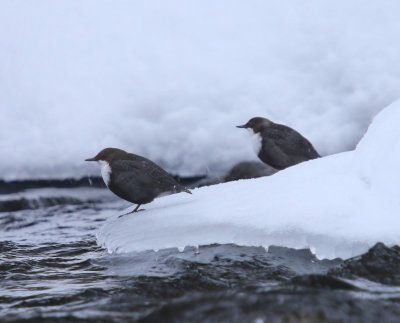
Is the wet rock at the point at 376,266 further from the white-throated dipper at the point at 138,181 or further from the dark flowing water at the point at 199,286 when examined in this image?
the white-throated dipper at the point at 138,181

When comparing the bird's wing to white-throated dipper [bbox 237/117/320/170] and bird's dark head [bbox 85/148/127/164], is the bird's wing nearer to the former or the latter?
bird's dark head [bbox 85/148/127/164]

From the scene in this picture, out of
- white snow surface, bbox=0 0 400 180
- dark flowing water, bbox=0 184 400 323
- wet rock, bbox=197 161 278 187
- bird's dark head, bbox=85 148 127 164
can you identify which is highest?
white snow surface, bbox=0 0 400 180

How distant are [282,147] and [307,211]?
2667 millimetres

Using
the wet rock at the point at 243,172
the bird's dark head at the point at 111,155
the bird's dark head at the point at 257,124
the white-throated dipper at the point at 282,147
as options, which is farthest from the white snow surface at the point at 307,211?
the wet rock at the point at 243,172

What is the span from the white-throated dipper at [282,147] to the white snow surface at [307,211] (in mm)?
1644

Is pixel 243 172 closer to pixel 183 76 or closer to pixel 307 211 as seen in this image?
pixel 183 76

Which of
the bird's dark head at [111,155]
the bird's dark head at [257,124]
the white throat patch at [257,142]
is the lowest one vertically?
the bird's dark head at [111,155]

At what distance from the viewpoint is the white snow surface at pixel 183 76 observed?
7.44 meters

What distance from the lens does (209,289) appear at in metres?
3.40

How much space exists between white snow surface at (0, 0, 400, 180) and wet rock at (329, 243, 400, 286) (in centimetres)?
378

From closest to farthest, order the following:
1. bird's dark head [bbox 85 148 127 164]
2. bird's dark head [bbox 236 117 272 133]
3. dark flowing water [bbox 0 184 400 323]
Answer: dark flowing water [bbox 0 184 400 323]
bird's dark head [bbox 85 148 127 164]
bird's dark head [bbox 236 117 272 133]

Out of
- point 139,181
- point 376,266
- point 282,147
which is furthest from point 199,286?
point 282,147

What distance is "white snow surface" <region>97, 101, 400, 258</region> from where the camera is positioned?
3.65m

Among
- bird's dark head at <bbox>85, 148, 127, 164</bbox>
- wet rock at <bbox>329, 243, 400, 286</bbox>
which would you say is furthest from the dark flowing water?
bird's dark head at <bbox>85, 148, 127, 164</bbox>
